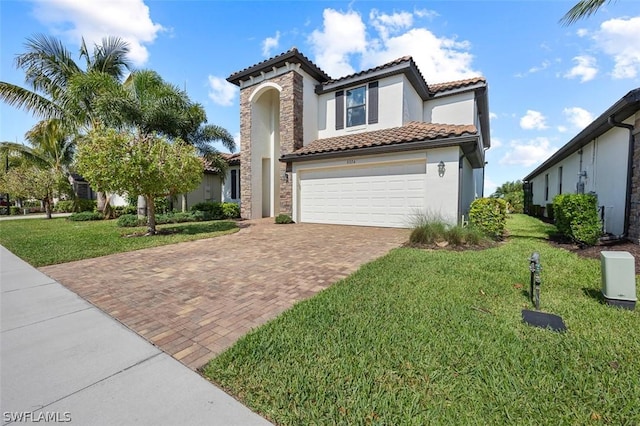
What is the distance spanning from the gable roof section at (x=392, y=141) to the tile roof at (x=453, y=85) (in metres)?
3.59

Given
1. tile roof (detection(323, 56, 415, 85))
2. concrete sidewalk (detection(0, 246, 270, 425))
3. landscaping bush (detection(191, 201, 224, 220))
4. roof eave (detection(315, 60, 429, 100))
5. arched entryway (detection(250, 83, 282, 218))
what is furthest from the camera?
landscaping bush (detection(191, 201, 224, 220))

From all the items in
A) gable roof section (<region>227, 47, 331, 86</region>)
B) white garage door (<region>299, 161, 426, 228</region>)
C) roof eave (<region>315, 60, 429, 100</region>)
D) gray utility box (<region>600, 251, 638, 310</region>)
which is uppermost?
gable roof section (<region>227, 47, 331, 86</region>)

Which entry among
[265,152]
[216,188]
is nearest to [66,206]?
[216,188]

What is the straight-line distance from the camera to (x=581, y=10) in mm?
6598

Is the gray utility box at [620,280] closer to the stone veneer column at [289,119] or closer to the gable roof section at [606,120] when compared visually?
the gable roof section at [606,120]

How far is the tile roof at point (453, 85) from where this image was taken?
13203 mm

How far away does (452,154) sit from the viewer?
A: 30.4 ft

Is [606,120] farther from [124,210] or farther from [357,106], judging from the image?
[124,210]

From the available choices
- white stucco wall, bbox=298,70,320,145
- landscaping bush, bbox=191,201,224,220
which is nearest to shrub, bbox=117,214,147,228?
landscaping bush, bbox=191,201,224,220

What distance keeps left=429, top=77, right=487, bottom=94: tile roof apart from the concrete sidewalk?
15825 millimetres

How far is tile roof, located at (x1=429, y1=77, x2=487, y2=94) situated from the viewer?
13203mm

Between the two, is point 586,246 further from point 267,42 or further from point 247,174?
point 267,42

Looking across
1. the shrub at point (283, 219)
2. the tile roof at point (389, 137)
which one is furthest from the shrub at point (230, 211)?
the tile roof at point (389, 137)

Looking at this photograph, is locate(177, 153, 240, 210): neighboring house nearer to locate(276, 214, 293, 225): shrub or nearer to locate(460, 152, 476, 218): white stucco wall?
locate(276, 214, 293, 225): shrub
